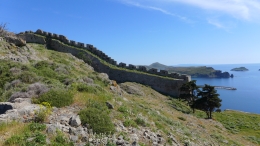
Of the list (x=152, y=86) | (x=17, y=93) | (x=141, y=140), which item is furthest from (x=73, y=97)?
(x=152, y=86)

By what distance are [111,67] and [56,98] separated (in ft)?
80.3

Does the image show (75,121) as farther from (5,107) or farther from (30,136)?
(5,107)

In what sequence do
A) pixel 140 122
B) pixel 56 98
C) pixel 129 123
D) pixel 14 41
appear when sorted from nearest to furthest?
pixel 129 123, pixel 56 98, pixel 140 122, pixel 14 41

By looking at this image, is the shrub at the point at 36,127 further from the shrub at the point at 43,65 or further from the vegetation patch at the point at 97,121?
the shrub at the point at 43,65

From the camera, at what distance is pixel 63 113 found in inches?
348

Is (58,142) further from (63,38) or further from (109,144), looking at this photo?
(63,38)

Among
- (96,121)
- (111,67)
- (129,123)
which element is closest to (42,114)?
(96,121)

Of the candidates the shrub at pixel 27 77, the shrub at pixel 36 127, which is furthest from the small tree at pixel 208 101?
the shrub at pixel 36 127

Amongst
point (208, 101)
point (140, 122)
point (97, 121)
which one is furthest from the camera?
point (208, 101)

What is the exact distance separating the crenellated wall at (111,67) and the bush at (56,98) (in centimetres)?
2325

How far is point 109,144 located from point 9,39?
2109 centimetres

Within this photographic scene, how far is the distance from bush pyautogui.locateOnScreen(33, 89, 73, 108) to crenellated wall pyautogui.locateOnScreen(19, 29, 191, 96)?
76.3 ft

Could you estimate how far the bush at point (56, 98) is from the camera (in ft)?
31.5

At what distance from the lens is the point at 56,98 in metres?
9.88
